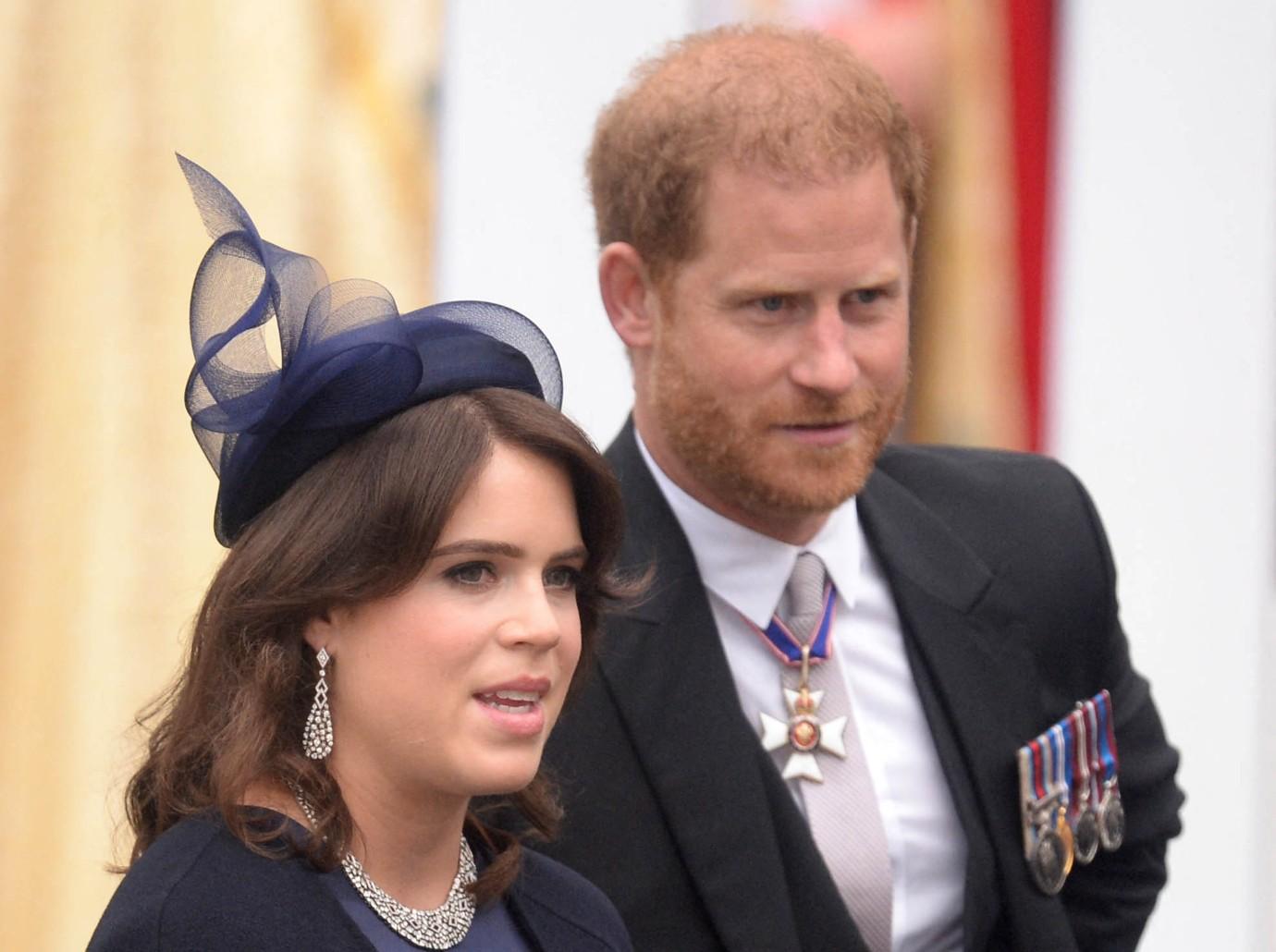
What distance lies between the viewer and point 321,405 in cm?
192

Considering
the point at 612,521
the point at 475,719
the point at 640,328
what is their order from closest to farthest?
1. the point at 475,719
2. the point at 612,521
3. the point at 640,328

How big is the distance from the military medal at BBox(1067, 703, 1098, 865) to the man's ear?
0.82 m

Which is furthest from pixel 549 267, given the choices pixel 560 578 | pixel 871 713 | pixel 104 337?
pixel 560 578

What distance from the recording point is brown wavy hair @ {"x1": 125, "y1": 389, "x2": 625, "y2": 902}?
1.87 m

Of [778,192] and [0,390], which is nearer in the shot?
[778,192]

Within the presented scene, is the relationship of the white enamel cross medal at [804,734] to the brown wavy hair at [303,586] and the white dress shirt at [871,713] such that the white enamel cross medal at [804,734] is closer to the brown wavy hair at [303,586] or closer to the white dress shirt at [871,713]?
the white dress shirt at [871,713]

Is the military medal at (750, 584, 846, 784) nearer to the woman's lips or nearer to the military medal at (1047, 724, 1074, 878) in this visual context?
the military medal at (1047, 724, 1074, 878)

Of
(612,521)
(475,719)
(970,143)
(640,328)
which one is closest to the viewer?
(475,719)

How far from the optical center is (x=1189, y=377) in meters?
4.31

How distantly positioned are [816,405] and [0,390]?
58.9 inches

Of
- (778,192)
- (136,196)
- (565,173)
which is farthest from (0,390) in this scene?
(778,192)

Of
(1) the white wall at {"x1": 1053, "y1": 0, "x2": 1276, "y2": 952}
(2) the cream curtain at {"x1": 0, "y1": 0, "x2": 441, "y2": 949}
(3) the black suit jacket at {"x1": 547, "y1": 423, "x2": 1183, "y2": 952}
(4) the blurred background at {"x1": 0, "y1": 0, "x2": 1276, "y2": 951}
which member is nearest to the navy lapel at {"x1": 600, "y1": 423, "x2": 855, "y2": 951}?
(3) the black suit jacket at {"x1": 547, "y1": 423, "x2": 1183, "y2": 952}

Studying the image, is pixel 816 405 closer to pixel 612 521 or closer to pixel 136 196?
pixel 612 521

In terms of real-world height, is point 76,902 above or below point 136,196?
below
